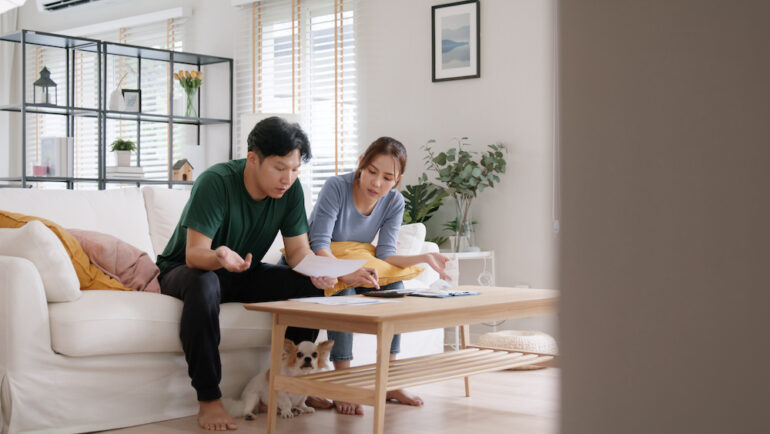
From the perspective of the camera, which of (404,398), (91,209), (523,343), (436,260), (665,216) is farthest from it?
(523,343)

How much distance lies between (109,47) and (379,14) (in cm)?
192

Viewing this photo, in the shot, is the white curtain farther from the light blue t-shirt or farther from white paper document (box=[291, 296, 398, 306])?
white paper document (box=[291, 296, 398, 306])

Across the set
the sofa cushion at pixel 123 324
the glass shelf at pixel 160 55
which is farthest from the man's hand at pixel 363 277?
the glass shelf at pixel 160 55

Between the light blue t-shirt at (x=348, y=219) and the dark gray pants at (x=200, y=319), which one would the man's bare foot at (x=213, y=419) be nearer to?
the dark gray pants at (x=200, y=319)

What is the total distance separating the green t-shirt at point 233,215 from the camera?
2.45 m

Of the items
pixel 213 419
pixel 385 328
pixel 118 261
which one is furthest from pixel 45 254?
pixel 385 328

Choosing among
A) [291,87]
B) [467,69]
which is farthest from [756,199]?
[291,87]

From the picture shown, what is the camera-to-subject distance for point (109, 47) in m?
5.34

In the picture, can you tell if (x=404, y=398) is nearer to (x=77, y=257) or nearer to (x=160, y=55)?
(x=77, y=257)

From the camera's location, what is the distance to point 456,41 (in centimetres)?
448

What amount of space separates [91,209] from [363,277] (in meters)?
1.18

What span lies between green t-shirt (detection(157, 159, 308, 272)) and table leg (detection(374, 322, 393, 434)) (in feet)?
2.46

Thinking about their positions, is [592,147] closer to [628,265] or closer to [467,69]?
[628,265]

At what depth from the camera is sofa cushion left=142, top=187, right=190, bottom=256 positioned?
3.22 meters
